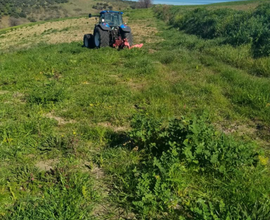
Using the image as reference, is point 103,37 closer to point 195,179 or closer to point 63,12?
point 195,179

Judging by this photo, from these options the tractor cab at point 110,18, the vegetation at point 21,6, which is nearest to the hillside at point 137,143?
the tractor cab at point 110,18

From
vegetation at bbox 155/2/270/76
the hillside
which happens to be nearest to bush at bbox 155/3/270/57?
vegetation at bbox 155/2/270/76

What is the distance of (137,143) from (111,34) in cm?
826

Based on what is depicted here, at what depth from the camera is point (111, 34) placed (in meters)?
10.6

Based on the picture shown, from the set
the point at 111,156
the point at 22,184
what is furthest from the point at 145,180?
the point at 22,184

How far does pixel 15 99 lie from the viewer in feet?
17.4

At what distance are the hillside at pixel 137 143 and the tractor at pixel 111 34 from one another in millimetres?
3652

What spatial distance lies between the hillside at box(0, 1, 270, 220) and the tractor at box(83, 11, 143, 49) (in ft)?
12.0

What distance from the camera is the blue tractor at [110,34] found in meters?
10.2

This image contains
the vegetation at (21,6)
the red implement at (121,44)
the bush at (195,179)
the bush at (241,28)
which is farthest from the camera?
the vegetation at (21,6)

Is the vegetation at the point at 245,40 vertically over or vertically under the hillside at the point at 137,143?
over

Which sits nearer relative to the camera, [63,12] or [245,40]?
[245,40]

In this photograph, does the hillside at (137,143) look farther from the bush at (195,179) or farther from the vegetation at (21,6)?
the vegetation at (21,6)

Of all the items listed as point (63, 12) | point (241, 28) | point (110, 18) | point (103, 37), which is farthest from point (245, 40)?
point (63, 12)
